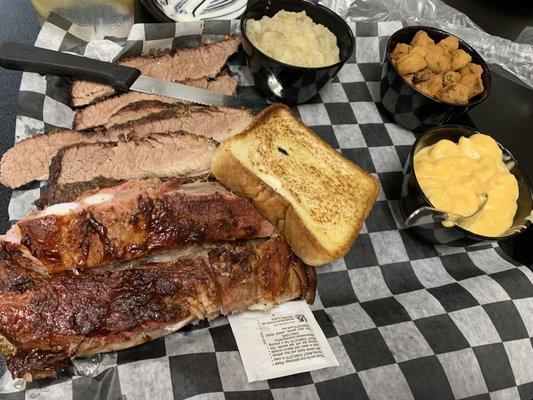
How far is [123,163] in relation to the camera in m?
2.23

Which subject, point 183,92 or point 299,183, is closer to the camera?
point 299,183

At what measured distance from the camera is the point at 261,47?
2.72 metres

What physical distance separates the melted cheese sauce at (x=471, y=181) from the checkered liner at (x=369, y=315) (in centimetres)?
29

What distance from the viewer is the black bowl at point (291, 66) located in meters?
2.63

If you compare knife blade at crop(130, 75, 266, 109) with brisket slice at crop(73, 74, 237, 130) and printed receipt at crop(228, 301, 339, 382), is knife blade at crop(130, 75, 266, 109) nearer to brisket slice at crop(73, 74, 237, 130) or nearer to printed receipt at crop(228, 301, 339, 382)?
brisket slice at crop(73, 74, 237, 130)

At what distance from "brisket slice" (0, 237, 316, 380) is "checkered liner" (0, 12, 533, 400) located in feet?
0.44

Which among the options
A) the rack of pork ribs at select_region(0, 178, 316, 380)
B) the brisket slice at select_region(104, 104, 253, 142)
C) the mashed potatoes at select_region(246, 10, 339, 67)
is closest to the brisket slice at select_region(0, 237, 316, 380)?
the rack of pork ribs at select_region(0, 178, 316, 380)

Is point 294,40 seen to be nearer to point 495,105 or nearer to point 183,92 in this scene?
point 183,92

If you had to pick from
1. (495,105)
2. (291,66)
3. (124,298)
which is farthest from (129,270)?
(495,105)

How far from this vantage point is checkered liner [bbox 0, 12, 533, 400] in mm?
1746

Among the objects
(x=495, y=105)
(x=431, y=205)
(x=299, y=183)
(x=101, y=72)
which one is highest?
(x=101, y=72)

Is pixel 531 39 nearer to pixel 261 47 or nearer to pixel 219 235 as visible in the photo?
pixel 261 47

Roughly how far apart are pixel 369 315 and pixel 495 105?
2.14 m

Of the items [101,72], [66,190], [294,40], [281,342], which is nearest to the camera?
[281,342]
